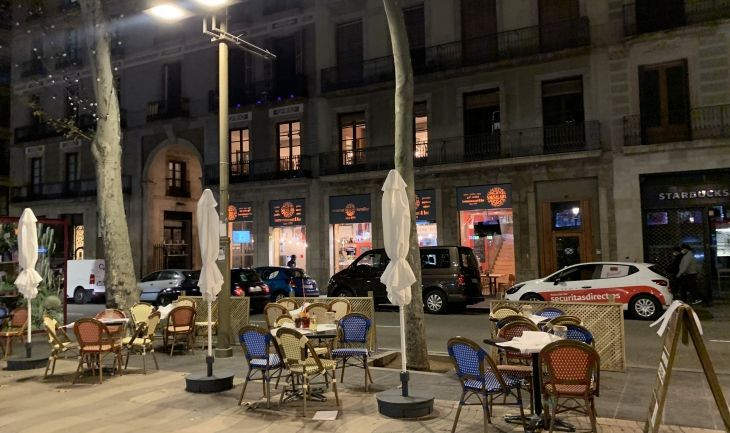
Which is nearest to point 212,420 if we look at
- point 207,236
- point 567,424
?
point 207,236

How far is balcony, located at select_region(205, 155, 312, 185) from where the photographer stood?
27.3 m

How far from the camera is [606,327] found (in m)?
8.90

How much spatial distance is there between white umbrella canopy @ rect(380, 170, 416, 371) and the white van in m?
21.8

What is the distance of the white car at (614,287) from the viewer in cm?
1501

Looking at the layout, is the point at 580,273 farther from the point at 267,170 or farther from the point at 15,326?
the point at 267,170

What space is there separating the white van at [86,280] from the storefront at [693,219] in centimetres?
2239

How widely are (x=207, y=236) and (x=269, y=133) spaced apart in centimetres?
2075

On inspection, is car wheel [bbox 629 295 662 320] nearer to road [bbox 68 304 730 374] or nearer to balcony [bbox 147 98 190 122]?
road [bbox 68 304 730 374]

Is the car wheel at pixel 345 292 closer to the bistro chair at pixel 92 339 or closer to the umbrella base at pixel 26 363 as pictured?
the umbrella base at pixel 26 363

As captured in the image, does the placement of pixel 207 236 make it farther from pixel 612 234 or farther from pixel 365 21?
pixel 365 21

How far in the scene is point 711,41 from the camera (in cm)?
1969

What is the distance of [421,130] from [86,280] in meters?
16.3

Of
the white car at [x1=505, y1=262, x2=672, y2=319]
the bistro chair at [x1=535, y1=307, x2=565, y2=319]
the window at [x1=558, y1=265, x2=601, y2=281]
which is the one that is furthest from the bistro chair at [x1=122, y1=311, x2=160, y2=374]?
the window at [x1=558, y1=265, x2=601, y2=281]

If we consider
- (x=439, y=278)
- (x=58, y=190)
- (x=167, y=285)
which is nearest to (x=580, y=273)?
(x=439, y=278)
